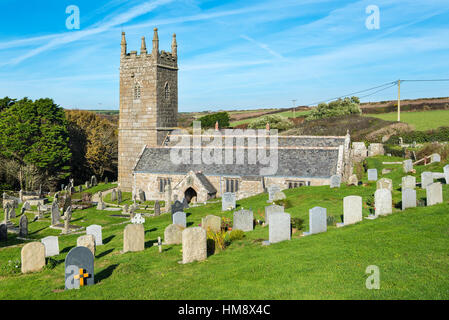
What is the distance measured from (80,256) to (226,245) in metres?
6.38

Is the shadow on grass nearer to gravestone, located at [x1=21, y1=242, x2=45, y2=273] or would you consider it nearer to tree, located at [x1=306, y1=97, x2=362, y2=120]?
gravestone, located at [x1=21, y1=242, x2=45, y2=273]

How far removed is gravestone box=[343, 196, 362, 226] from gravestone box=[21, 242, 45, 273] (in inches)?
506

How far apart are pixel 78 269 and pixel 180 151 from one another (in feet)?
95.8

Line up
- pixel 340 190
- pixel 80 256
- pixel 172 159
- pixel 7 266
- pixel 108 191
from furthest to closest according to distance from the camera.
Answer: pixel 108 191, pixel 172 159, pixel 340 190, pixel 7 266, pixel 80 256

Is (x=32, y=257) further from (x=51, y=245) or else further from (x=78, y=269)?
(x=78, y=269)

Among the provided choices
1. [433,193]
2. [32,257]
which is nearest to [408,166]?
[433,193]

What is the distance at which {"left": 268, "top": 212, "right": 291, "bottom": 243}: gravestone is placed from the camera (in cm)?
1731

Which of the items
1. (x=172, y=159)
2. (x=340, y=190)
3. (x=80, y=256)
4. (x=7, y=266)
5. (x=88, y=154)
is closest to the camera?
(x=80, y=256)

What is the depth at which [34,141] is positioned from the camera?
49.8m

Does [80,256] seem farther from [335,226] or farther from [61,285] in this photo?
[335,226]

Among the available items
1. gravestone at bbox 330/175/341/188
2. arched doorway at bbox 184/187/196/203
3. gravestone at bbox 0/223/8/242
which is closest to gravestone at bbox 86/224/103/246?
gravestone at bbox 0/223/8/242

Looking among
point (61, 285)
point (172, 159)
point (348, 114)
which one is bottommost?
point (61, 285)

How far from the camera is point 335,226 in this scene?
19.1 metres
